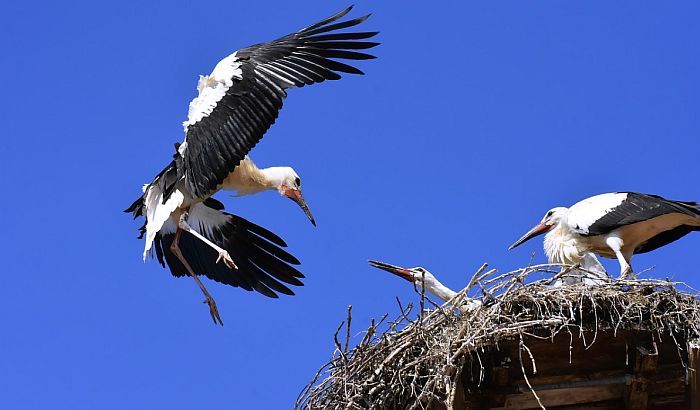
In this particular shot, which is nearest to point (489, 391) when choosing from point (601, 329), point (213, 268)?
point (601, 329)

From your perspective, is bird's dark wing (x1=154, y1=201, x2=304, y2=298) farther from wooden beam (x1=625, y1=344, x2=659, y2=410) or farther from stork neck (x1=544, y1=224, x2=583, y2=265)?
wooden beam (x1=625, y1=344, x2=659, y2=410)

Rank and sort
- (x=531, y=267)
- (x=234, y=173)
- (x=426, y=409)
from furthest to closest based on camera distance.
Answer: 1. (x=234, y=173)
2. (x=531, y=267)
3. (x=426, y=409)

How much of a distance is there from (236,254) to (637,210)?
9.88ft

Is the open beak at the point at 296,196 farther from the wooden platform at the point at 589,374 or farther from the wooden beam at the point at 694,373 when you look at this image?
the wooden beam at the point at 694,373

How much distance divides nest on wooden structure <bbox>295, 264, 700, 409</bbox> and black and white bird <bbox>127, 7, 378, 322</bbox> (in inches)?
70.9

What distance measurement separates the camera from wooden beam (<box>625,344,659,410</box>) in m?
6.60

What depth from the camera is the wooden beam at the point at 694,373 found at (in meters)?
6.55

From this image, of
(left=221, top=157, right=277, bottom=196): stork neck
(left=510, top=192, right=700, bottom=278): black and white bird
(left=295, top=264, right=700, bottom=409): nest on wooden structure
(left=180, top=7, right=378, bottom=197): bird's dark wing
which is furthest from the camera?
(left=510, top=192, right=700, bottom=278): black and white bird

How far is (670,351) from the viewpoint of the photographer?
6.76 m

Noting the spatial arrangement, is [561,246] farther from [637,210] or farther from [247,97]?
[247,97]

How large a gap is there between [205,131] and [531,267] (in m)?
2.50

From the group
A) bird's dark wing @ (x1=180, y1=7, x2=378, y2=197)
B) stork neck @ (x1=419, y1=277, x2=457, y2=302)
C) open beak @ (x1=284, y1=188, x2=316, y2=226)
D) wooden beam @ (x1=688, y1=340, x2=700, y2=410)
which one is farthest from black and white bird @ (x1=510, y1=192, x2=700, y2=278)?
wooden beam @ (x1=688, y1=340, x2=700, y2=410)

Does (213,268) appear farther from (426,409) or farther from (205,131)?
(426,409)

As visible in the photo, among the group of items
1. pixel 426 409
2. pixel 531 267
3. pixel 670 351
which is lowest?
pixel 426 409
